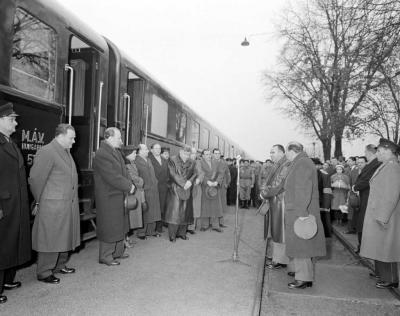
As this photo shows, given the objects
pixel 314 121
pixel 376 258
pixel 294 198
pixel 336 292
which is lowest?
pixel 336 292

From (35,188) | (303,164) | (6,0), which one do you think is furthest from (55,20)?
(303,164)

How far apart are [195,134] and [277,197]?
9444 millimetres

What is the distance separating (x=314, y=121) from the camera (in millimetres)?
23531

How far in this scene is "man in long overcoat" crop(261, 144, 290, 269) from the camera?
203 inches

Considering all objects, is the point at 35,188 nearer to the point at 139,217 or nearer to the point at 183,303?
the point at 183,303

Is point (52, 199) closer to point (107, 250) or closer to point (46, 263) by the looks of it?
point (46, 263)

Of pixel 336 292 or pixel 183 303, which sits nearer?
pixel 183 303

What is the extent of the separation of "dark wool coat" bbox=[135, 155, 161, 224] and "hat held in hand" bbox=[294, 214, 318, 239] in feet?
10.9

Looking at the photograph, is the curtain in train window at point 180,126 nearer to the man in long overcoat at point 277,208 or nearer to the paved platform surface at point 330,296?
the man in long overcoat at point 277,208

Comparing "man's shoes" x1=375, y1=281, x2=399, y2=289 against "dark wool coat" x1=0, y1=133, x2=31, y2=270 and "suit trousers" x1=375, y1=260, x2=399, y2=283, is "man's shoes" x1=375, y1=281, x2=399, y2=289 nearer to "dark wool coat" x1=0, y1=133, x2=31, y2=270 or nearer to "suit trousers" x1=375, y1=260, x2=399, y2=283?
"suit trousers" x1=375, y1=260, x2=399, y2=283

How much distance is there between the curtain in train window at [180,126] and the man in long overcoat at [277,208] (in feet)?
21.3

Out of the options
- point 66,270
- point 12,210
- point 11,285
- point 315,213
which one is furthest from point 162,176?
point 12,210

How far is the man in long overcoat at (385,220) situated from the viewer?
471 cm

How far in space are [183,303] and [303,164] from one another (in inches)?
→ 84.8
